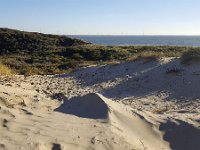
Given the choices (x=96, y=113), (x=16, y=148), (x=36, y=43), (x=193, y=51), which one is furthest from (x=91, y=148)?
(x=36, y=43)

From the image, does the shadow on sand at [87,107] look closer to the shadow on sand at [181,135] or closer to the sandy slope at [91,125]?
the sandy slope at [91,125]

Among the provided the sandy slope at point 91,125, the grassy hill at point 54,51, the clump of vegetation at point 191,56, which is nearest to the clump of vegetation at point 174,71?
the clump of vegetation at point 191,56

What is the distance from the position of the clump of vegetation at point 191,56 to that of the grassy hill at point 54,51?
14.2 m

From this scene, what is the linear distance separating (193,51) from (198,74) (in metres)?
2.40

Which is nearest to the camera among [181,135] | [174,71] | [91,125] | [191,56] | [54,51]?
[91,125]

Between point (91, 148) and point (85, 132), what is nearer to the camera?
point (91, 148)

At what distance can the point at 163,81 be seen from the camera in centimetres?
1603

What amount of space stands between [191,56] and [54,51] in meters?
31.7

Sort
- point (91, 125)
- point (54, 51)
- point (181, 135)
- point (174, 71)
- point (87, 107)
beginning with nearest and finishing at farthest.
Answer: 1. point (91, 125)
2. point (181, 135)
3. point (87, 107)
4. point (174, 71)
5. point (54, 51)

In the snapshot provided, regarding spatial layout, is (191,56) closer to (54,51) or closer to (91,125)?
(91,125)

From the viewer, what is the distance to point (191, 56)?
17547mm

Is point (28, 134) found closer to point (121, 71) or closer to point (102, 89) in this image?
point (102, 89)

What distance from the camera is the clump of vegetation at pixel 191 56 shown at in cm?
1719

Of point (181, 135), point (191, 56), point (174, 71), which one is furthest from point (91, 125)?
point (191, 56)
